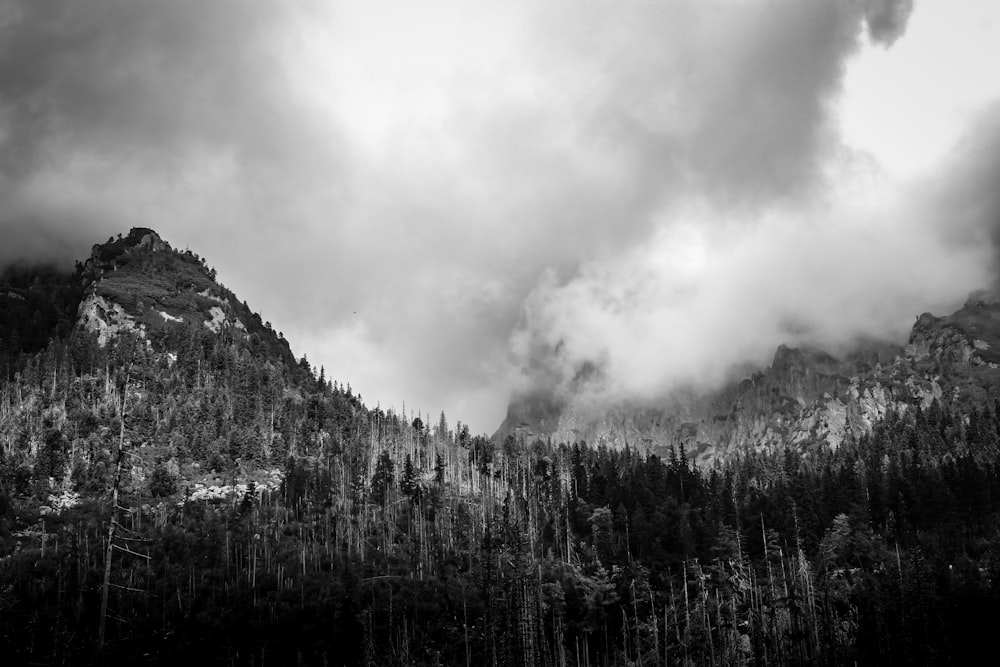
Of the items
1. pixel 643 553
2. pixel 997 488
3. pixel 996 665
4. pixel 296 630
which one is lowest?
pixel 996 665

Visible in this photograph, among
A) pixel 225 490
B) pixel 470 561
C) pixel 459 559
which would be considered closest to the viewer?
pixel 470 561

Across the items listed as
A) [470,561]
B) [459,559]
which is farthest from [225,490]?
[470,561]

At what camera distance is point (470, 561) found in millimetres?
147000

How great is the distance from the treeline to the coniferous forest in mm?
526

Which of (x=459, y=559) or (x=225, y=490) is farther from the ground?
(x=225, y=490)

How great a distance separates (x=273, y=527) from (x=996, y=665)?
12396 centimetres

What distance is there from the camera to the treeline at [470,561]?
106 metres

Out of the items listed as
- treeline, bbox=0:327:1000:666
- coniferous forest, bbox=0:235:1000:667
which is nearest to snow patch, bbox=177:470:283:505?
coniferous forest, bbox=0:235:1000:667

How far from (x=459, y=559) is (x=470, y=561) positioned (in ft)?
15.8

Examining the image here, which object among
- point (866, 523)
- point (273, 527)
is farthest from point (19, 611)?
point (866, 523)

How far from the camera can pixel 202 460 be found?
185 m

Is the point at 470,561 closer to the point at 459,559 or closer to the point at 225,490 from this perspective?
the point at 459,559

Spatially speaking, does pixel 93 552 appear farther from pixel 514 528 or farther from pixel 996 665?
pixel 996 665

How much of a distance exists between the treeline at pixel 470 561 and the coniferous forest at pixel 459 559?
0.53m
